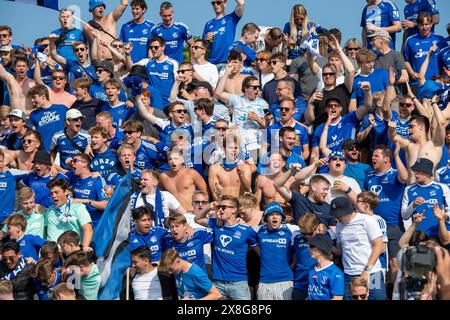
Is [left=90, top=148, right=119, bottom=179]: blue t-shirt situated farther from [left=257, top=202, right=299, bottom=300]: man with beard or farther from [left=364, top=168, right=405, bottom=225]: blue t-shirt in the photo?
[left=364, top=168, right=405, bottom=225]: blue t-shirt

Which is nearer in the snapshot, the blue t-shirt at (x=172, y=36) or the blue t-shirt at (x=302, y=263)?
the blue t-shirt at (x=302, y=263)

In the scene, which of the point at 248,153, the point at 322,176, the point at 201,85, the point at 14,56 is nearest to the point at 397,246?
the point at 322,176

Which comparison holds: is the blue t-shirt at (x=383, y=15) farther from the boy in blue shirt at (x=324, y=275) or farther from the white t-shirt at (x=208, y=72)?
the boy in blue shirt at (x=324, y=275)

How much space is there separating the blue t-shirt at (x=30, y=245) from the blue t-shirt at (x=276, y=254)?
2725mm

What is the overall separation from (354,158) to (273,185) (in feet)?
4.32

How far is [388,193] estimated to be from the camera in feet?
53.4

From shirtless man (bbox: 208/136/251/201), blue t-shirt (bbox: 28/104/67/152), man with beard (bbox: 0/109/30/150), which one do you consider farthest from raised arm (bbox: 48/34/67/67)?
shirtless man (bbox: 208/136/251/201)

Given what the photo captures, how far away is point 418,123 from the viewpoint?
1677 centimetres

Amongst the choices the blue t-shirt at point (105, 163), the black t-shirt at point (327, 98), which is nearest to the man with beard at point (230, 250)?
the blue t-shirt at point (105, 163)

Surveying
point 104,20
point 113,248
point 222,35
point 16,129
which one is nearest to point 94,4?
point 104,20

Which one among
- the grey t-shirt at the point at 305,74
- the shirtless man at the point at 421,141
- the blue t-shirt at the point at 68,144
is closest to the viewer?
the shirtless man at the point at 421,141

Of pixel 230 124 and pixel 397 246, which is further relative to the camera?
pixel 230 124

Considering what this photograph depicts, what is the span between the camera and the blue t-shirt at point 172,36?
21.1 meters
